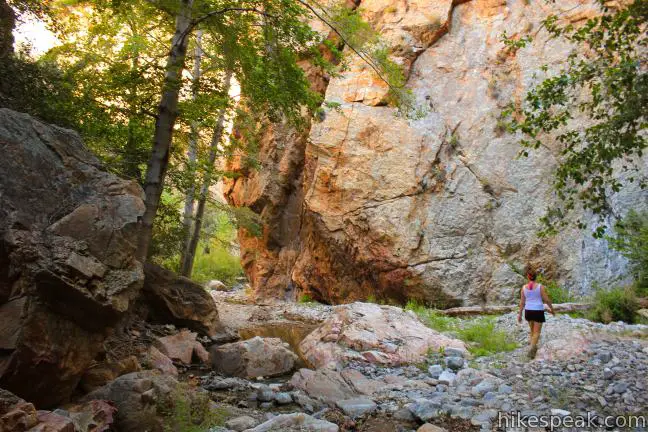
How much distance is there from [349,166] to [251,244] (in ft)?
28.3

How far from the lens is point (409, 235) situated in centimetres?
1616

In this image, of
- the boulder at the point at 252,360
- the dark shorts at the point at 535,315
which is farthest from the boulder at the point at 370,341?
the dark shorts at the point at 535,315

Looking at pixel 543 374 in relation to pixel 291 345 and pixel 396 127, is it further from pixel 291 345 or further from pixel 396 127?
pixel 396 127

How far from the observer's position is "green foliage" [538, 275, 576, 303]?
44.0 feet

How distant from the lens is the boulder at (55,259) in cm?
401

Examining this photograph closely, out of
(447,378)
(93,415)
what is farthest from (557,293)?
(93,415)

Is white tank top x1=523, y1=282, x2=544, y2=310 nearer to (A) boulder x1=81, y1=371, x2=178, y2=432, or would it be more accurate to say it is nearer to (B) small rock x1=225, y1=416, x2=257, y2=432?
(B) small rock x1=225, y1=416, x2=257, y2=432

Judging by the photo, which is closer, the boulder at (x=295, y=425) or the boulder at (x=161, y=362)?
the boulder at (x=295, y=425)

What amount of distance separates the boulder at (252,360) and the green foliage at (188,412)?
2.62 metres

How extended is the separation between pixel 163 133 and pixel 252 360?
14.7ft

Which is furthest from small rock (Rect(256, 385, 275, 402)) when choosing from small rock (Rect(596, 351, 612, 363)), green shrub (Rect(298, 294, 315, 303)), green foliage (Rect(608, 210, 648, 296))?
green shrub (Rect(298, 294, 315, 303))

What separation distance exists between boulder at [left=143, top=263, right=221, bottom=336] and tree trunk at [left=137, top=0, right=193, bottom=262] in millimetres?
1805

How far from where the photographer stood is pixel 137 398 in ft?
14.4

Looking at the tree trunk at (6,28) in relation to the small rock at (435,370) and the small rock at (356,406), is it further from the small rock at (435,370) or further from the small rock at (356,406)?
the small rock at (435,370)
